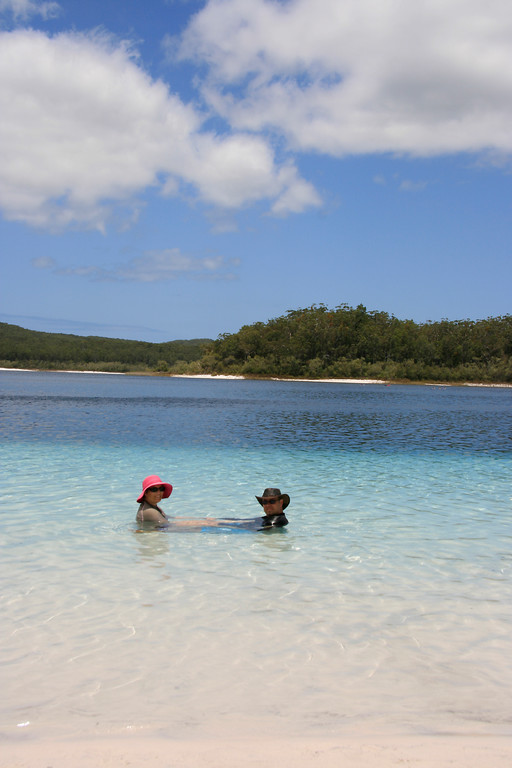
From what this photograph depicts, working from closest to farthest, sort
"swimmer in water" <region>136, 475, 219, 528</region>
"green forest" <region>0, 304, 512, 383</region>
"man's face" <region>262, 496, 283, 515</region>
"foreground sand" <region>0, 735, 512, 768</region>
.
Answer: "foreground sand" <region>0, 735, 512, 768</region> → "man's face" <region>262, 496, 283, 515</region> → "swimmer in water" <region>136, 475, 219, 528</region> → "green forest" <region>0, 304, 512, 383</region>

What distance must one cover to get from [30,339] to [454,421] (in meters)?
182

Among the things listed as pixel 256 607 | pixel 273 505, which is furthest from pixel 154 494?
pixel 256 607

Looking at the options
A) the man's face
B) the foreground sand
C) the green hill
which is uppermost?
the green hill

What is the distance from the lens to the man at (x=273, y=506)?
9.38m

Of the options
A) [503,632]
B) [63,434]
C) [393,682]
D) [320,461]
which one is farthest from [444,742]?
[63,434]

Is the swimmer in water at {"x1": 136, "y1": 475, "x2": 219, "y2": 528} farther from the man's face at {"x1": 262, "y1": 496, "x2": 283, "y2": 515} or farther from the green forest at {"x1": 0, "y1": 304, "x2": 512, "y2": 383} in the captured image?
the green forest at {"x1": 0, "y1": 304, "x2": 512, "y2": 383}

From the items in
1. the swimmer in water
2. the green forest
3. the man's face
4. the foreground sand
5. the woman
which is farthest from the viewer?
the green forest

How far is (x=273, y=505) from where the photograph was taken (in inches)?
371

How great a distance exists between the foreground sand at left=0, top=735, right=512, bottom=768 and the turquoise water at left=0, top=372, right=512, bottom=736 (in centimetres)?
21

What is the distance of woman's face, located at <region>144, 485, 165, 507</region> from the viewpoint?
950 cm

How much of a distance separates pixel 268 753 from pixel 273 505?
19.2 feet

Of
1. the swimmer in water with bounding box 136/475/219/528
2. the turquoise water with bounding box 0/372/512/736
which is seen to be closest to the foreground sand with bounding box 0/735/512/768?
the turquoise water with bounding box 0/372/512/736

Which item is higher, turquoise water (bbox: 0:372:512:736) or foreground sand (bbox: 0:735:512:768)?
foreground sand (bbox: 0:735:512:768)

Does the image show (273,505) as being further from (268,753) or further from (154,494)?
(268,753)
